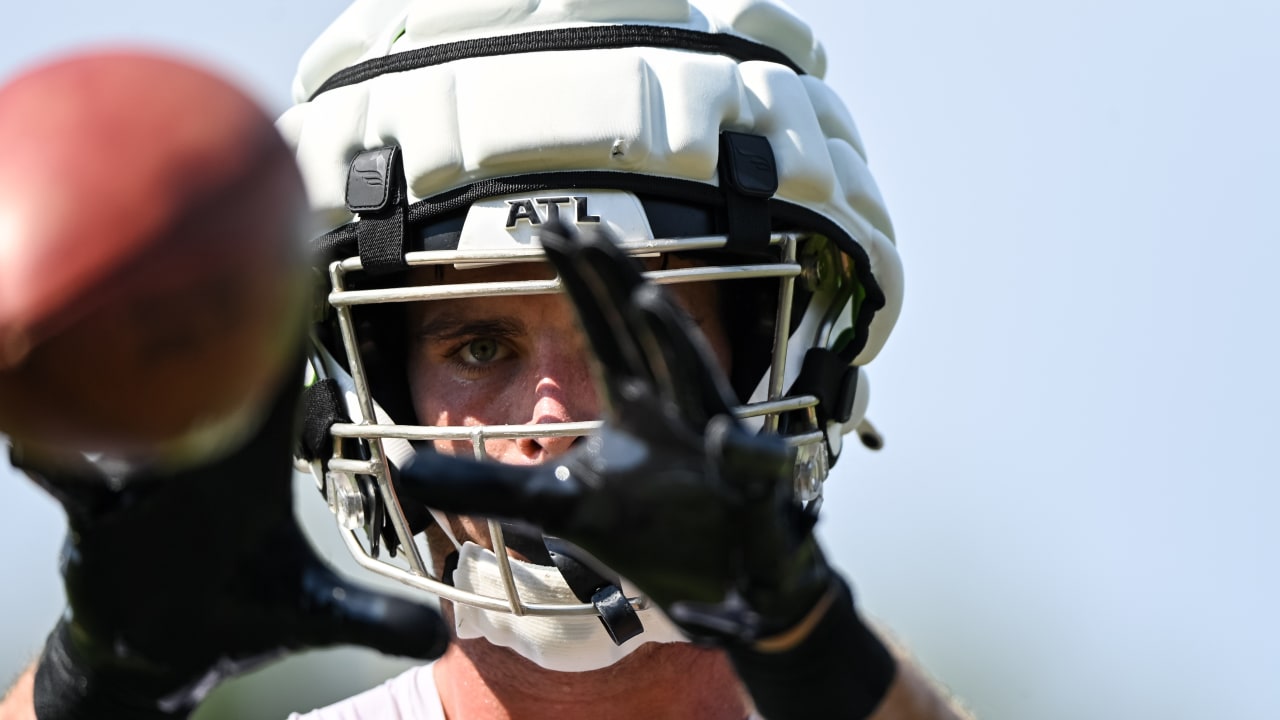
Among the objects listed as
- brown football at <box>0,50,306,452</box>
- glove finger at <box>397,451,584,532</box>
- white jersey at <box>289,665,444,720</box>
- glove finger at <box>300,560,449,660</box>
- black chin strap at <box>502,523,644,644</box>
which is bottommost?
white jersey at <box>289,665,444,720</box>

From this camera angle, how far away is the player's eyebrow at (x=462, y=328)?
2721 mm

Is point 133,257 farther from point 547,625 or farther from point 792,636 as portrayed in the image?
point 547,625

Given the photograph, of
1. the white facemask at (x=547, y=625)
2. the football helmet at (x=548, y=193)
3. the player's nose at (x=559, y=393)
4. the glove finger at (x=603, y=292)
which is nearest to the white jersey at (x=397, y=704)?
the football helmet at (x=548, y=193)

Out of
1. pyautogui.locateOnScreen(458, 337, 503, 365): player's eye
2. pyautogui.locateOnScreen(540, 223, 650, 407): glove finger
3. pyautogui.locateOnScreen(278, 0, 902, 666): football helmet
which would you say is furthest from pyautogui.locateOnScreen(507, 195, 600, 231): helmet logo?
pyautogui.locateOnScreen(540, 223, 650, 407): glove finger

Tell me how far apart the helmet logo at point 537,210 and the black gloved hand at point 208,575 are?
930 mm

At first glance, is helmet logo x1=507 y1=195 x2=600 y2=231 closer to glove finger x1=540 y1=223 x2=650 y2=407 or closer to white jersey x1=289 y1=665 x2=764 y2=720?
glove finger x1=540 y1=223 x2=650 y2=407

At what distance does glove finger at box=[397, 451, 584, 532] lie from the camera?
162 centimetres

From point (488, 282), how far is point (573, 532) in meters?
1.13

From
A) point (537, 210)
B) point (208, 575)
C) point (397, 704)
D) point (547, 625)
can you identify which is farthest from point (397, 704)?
point (208, 575)

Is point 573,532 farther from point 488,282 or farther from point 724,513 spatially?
point 488,282

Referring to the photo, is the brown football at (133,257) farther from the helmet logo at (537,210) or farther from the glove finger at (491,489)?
the helmet logo at (537,210)

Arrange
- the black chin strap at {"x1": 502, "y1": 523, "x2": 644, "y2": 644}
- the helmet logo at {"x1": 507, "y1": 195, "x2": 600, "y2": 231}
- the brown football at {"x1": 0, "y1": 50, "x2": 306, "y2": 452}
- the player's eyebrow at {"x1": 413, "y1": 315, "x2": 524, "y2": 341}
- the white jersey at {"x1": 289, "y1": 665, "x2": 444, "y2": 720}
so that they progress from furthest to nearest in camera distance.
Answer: the white jersey at {"x1": 289, "y1": 665, "x2": 444, "y2": 720}, the player's eyebrow at {"x1": 413, "y1": 315, "x2": 524, "y2": 341}, the helmet logo at {"x1": 507, "y1": 195, "x2": 600, "y2": 231}, the black chin strap at {"x1": 502, "y1": 523, "x2": 644, "y2": 644}, the brown football at {"x1": 0, "y1": 50, "x2": 306, "y2": 452}

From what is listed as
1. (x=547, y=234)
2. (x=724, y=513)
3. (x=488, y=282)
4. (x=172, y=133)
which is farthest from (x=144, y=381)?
(x=488, y=282)

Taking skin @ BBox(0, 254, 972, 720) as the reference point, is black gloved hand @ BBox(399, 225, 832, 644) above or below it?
above
